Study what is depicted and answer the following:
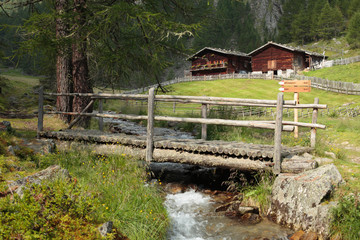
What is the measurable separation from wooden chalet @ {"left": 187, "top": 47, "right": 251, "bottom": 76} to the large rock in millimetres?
45681

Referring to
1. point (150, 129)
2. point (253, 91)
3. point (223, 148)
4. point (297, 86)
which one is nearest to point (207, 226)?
point (223, 148)

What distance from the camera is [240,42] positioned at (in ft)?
299

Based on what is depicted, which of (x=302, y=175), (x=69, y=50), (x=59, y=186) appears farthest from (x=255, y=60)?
(x=59, y=186)

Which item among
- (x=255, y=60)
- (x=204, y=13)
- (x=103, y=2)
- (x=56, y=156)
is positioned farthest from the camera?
(x=255, y=60)

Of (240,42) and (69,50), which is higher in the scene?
(240,42)

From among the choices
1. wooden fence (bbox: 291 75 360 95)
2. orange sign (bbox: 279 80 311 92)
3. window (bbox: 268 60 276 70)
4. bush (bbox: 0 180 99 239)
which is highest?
window (bbox: 268 60 276 70)

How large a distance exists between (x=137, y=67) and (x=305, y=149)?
797 centimetres

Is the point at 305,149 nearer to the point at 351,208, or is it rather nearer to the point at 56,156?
the point at 351,208

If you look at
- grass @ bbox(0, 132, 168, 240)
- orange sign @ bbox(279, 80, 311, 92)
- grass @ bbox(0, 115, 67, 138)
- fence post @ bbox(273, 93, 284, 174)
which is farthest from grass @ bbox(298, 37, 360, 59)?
grass @ bbox(0, 132, 168, 240)

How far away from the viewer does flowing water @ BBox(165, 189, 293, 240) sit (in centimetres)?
565

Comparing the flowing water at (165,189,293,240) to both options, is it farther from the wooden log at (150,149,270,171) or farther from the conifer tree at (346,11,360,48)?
the conifer tree at (346,11,360,48)

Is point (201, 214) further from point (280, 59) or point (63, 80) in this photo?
point (280, 59)

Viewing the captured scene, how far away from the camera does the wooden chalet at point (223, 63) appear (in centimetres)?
5219

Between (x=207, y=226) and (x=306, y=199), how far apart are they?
2.14 metres
